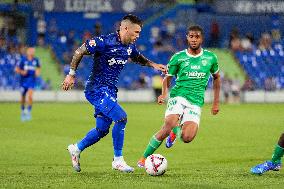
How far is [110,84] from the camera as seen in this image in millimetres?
11461

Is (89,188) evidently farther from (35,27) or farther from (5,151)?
(35,27)

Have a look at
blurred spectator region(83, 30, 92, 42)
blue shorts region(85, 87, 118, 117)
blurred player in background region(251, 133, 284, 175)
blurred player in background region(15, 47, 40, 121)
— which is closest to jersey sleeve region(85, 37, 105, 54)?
blue shorts region(85, 87, 118, 117)

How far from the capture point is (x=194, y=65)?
11898 millimetres

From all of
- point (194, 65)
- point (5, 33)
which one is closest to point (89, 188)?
point (194, 65)

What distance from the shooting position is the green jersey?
39.1 ft

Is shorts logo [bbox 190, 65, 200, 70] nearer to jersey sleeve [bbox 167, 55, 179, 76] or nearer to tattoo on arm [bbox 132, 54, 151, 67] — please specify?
jersey sleeve [bbox 167, 55, 179, 76]

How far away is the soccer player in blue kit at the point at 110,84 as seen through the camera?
36.9 feet

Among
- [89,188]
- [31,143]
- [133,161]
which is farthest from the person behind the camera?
[31,143]

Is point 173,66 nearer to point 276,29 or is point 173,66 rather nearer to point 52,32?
point 52,32

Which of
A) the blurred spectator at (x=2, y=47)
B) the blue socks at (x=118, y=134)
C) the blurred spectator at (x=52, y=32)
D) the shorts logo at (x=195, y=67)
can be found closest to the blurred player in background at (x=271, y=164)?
the shorts logo at (x=195, y=67)

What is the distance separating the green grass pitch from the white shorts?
798mm

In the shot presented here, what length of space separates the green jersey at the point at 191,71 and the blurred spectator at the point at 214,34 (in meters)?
28.2

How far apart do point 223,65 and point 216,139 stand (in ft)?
75.5

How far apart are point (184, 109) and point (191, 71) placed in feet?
1.96
